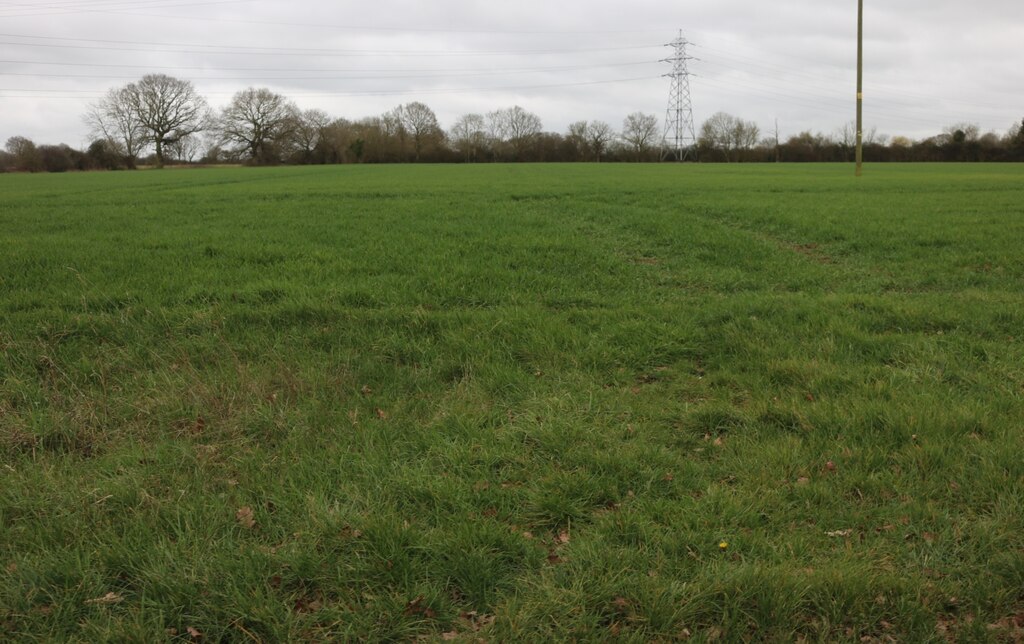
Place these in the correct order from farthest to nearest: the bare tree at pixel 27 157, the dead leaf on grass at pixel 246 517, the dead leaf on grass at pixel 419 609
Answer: the bare tree at pixel 27 157, the dead leaf on grass at pixel 246 517, the dead leaf on grass at pixel 419 609

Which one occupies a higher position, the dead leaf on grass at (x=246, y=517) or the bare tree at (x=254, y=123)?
the bare tree at (x=254, y=123)

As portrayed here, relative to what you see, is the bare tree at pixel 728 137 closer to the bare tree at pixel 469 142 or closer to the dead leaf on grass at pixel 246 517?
the bare tree at pixel 469 142

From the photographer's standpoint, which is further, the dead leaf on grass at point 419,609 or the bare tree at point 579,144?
the bare tree at point 579,144

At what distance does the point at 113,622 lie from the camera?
9.30 feet

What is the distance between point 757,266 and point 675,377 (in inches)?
217

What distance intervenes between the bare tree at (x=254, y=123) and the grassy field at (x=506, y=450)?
100 meters

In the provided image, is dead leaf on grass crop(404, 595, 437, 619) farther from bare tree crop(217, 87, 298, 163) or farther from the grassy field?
bare tree crop(217, 87, 298, 163)

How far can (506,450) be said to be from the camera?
445 cm

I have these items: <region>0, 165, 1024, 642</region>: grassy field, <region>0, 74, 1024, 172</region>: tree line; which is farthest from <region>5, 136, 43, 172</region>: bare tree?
<region>0, 165, 1024, 642</region>: grassy field

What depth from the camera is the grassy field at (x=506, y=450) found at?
2916mm

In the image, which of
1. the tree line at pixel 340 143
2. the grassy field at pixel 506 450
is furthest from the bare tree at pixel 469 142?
the grassy field at pixel 506 450

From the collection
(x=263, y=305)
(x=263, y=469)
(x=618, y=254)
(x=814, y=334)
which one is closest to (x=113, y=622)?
(x=263, y=469)

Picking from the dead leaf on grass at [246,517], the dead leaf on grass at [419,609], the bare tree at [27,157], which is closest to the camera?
the dead leaf on grass at [419,609]

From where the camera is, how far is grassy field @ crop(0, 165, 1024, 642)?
115 inches
